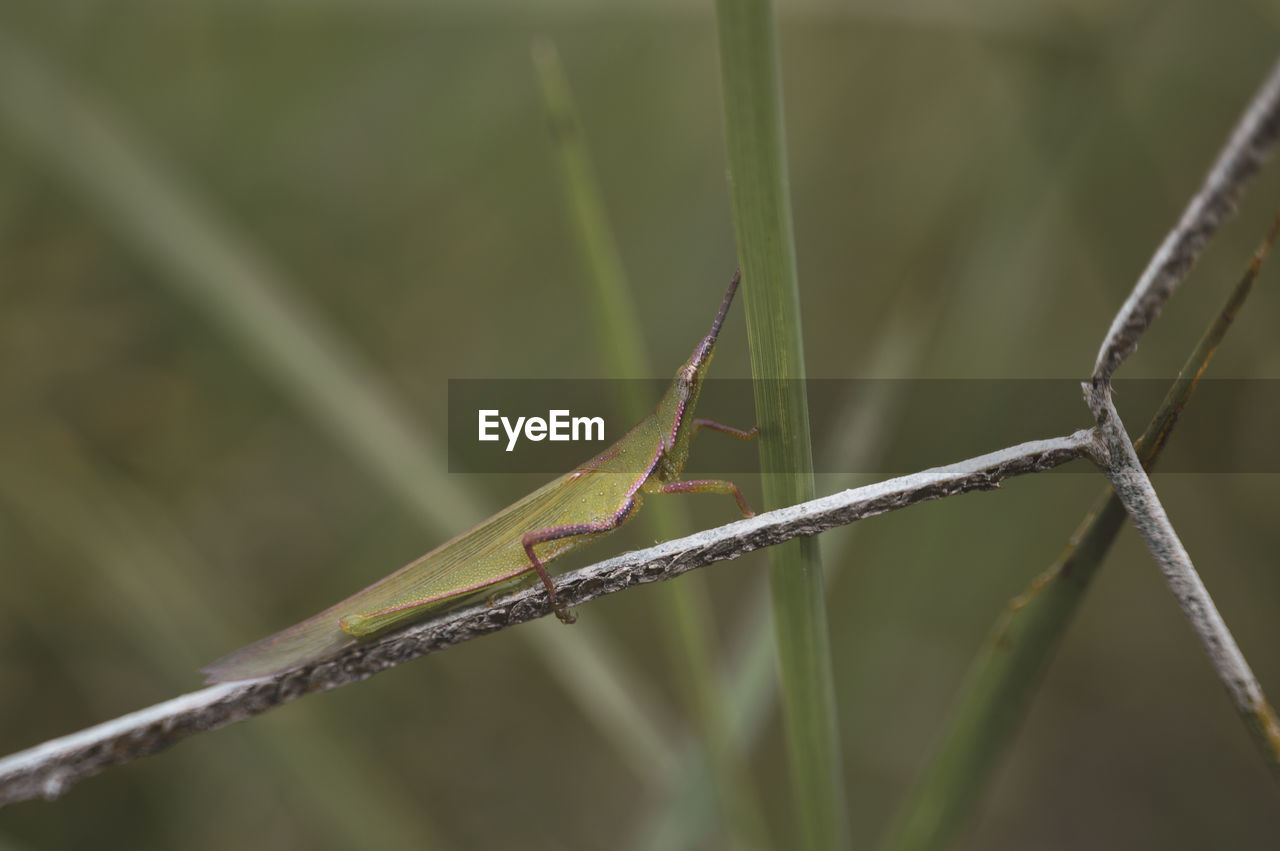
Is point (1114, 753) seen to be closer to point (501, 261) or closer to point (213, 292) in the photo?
point (501, 261)

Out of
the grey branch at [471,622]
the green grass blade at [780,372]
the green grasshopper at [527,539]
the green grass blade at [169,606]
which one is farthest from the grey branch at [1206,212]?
the green grass blade at [169,606]

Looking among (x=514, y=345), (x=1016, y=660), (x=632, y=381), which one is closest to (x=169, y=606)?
(x=632, y=381)

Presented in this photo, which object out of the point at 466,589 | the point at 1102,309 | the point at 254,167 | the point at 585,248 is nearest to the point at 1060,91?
the point at 1102,309

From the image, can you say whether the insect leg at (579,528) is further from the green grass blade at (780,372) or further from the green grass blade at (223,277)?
the green grass blade at (780,372)

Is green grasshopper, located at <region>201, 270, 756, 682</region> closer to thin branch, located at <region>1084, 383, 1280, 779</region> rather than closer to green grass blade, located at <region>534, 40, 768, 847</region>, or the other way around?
green grass blade, located at <region>534, 40, 768, 847</region>

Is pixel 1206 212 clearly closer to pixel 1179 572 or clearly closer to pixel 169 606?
pixel 1179 572
